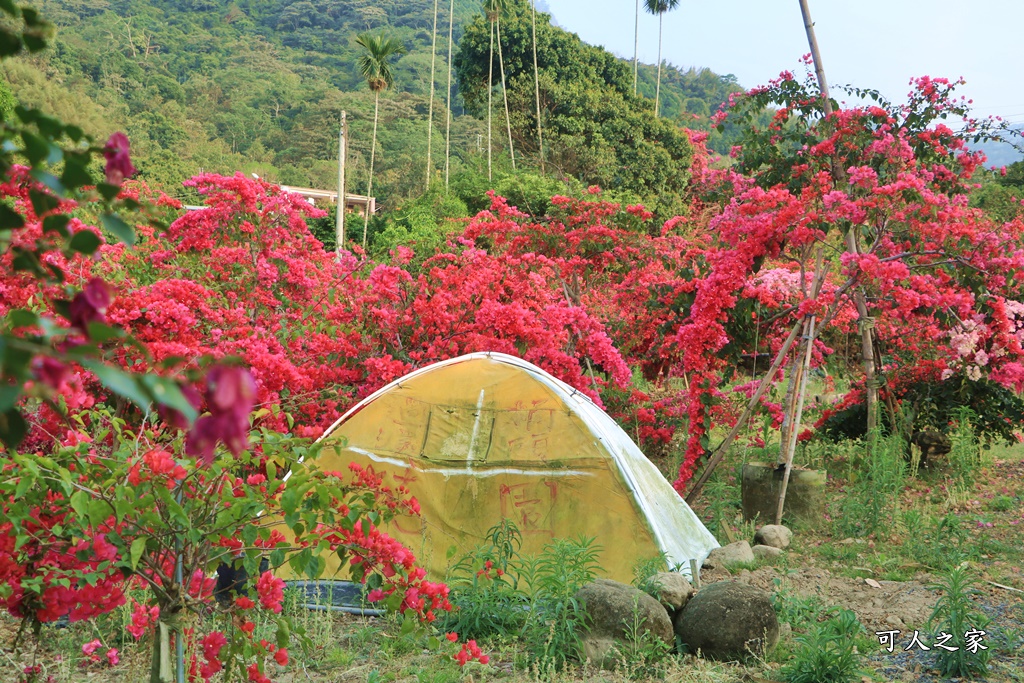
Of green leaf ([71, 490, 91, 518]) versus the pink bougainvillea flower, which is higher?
green leaf ([71, 490, 91, 518])

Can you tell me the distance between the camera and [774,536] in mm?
6180

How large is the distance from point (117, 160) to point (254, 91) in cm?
4959

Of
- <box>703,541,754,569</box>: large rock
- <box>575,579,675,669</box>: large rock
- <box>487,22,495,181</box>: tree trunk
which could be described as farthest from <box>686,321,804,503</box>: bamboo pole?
<box>487,22,495,181</box>: tree trunk

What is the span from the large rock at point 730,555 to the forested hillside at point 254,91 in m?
20.6

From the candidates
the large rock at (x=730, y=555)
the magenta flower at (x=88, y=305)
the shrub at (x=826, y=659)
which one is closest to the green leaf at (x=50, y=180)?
the magenta flower at (x=88, y=305)

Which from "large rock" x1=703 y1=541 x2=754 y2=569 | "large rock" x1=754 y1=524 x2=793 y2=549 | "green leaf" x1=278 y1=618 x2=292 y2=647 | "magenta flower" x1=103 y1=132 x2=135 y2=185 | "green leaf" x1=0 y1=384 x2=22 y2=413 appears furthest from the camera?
"large rock" x1=754 y1=524 x2=793 y2=549

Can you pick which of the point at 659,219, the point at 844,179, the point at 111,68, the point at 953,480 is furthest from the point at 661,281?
the point at 111,68

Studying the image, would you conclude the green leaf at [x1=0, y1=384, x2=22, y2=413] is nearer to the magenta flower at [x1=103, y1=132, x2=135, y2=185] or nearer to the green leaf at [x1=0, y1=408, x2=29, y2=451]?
the green leaf at [x1=0, y1=408, x2=29, y2=451]

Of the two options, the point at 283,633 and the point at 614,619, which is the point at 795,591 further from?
the point at 283,633

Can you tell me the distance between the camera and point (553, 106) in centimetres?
2686

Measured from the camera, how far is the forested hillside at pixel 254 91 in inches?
1358

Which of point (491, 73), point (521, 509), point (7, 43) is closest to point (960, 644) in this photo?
point (521, 509)

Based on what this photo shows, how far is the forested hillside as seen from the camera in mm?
34500

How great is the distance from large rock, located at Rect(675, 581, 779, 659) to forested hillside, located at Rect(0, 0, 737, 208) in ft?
72.3
